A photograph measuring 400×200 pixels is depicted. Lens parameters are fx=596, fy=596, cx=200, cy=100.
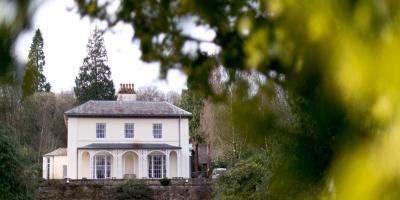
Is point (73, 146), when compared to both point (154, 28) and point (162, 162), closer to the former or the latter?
point (162, 162)

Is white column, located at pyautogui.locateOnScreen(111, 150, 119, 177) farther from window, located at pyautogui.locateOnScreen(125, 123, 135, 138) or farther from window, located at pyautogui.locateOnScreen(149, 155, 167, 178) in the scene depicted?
window, located at pyautogui.locateOnScreen(149, 155, 167, 178)

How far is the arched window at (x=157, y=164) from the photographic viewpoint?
120 feet

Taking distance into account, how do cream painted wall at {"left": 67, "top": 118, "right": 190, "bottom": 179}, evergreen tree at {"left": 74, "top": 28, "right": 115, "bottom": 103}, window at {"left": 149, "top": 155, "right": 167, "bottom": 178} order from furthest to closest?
evergreen tree at {"left": 74, "top": 28, "right": 115, "bottom": 103} < window at {"left": 149, "top": 155, "right": 167, "bottom": 178} < cream painted wall at {"left": 67, "top": 118, "right": 190, "bottom": 179}

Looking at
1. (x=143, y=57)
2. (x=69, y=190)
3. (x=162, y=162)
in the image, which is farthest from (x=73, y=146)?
(x=143, y=57)

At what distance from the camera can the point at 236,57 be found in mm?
1878

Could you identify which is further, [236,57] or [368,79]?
[236,57]

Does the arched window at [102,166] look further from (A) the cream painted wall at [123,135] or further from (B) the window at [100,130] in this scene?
(B) the window at [100,130]

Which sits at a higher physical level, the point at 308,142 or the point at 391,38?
the point at 391,38

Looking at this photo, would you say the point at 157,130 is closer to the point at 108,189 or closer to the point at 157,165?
the point at 157,165

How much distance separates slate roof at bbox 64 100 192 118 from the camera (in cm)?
3606

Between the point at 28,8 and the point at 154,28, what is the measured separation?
395mm

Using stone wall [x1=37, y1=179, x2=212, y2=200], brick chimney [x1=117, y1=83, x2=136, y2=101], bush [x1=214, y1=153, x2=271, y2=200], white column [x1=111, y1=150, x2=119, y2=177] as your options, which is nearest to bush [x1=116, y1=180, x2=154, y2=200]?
stone wall [x1=37, y1=179, x2=212, y2=200]

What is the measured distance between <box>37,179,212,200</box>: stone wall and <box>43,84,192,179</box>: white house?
6.66m

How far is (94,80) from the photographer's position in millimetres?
48406
